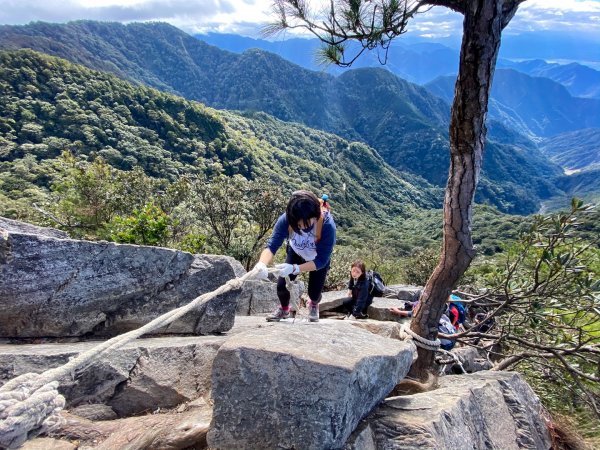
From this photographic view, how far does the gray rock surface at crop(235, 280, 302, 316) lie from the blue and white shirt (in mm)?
3688

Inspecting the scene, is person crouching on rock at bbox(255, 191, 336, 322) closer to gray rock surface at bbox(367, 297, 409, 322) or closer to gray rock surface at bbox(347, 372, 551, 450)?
gray rock surface at bbox(347, 372, 551, 450)

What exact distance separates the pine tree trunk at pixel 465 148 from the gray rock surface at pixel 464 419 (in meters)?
0.89

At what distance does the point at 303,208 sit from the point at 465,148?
2041mm

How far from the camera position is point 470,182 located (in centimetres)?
457

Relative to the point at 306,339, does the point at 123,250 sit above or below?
above

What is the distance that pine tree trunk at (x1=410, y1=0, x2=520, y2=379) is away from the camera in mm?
4121

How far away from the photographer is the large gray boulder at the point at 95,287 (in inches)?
159

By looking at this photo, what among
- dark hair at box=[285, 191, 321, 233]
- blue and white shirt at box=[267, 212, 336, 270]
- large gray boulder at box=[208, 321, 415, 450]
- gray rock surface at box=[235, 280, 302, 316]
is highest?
dark hair at box=[285, 191, 321, 233]

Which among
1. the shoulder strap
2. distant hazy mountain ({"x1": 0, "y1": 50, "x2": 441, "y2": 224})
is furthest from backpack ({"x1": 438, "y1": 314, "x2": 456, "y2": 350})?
distant hazy mountain ({"x1": 0, "y1": 50, "x2": 441, "y2": 224})

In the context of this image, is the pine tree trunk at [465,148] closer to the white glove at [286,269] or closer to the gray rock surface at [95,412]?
the white glove at [286,269]

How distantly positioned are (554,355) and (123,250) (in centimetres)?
554

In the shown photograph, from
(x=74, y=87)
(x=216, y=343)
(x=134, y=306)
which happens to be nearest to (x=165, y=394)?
(x=216, y=343)

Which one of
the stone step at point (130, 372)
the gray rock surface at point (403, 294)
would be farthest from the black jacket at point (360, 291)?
the stone step at point (130, 372)

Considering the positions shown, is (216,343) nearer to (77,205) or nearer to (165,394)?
(165,394)
